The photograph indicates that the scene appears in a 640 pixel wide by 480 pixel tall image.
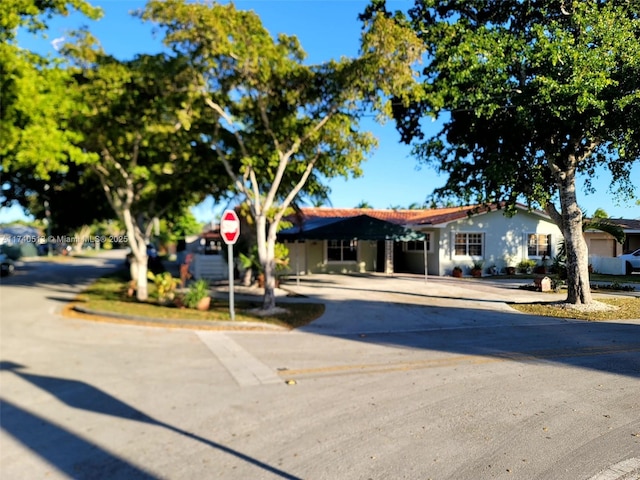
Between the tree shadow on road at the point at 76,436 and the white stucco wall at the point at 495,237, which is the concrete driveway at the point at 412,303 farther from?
the tree shadow on road at the point at 76,436

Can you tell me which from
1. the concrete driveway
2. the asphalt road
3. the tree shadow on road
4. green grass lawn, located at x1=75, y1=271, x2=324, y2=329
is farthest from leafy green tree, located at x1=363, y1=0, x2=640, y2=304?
the tree shadow on road

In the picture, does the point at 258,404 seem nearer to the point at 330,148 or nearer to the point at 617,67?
the point at 330,148

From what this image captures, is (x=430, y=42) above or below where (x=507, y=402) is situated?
above

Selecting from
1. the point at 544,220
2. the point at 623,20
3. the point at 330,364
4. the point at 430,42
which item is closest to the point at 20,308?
the point at 330,364

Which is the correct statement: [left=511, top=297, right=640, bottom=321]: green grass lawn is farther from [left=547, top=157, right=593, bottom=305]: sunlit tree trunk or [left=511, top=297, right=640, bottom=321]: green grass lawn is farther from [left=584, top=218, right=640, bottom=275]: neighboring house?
[left=584, top=218, right=640, bottom=275]: neighboring house

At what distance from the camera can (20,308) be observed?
14.9 m

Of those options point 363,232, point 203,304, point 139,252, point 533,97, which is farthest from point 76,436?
point 363,232

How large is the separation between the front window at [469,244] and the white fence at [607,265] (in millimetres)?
5547

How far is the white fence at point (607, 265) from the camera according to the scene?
23219mm

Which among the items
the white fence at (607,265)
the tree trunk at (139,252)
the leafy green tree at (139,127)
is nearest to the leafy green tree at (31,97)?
the leafy green tree at (139,127)

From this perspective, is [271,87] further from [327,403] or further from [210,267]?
[210,267]

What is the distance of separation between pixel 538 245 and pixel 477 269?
14.4 feet

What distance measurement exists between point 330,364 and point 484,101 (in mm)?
7715

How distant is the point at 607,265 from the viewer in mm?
23703
